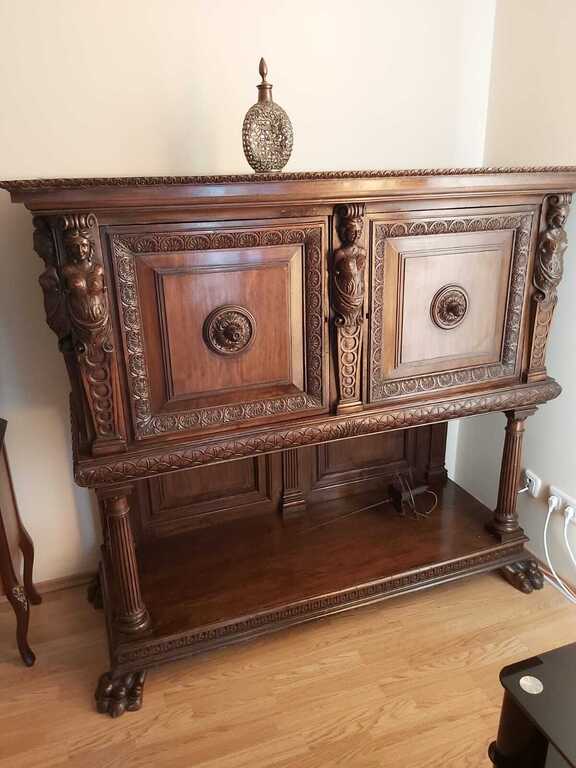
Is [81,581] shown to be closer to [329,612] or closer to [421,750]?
[329,612]

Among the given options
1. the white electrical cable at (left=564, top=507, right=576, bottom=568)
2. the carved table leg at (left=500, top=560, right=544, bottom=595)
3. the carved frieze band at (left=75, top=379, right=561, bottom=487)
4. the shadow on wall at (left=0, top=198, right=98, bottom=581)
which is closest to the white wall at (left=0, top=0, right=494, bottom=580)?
the shadow on wall at (left=0, top=198, right=98, bottom=581)

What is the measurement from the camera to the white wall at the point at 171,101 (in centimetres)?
157

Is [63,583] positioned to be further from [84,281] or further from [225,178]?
[225,178]

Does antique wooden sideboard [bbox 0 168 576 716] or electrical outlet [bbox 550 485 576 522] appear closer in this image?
antique wooden sideboard [bbox 0 168 576 716]

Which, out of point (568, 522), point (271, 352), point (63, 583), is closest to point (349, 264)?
point (271, 352)

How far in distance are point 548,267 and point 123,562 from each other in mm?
1380

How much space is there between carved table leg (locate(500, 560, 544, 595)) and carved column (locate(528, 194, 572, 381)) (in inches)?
29.4

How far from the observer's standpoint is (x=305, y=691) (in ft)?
5.30

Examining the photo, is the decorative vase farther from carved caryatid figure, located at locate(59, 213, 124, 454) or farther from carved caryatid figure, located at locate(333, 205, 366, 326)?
carved caryatid figure, located at locate(59, 213, 124, 454)

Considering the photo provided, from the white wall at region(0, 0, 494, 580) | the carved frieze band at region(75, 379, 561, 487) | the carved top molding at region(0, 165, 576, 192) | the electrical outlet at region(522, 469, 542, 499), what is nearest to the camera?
the carved top molding at region(0, 165, 576, 192)

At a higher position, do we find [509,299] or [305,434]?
[509,299]

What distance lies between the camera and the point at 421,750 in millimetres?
1451

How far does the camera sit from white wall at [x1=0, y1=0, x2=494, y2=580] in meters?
1.57

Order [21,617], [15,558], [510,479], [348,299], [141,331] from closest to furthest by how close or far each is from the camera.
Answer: [141,331], [348,299], [21,617], [15,558], [510,479]
